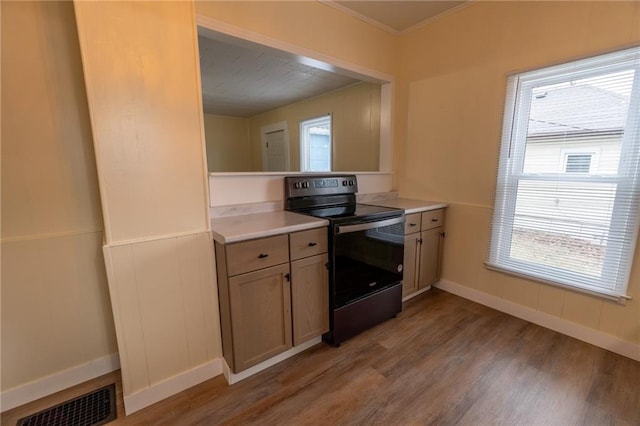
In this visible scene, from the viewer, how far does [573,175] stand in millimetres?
1935

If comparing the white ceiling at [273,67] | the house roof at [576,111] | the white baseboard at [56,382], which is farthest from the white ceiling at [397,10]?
the white baseboard at [56,382]

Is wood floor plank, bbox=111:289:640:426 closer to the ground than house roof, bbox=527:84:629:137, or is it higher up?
closer to the ground

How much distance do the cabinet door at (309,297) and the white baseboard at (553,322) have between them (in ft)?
4.94

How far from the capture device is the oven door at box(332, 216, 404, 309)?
1.88m

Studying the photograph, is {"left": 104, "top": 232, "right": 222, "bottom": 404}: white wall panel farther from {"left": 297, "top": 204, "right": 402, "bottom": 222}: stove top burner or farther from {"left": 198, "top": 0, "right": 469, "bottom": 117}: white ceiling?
{"left": 198, "top": 0, "right": 469, "bottom": 117}: white ceiling

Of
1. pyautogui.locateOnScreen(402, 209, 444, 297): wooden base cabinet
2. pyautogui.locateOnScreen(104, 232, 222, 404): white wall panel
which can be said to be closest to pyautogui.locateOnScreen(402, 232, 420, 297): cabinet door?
pyautogui.locateOnScreen(402, 209, 444, 297): wooden base cabinet

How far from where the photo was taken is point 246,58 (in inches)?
112

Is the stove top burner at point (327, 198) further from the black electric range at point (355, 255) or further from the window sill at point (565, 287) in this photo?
the window sill at point (565, 287)

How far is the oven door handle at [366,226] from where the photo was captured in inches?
72.0

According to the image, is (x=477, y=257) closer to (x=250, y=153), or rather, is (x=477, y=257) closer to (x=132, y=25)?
(x=132, y=25)

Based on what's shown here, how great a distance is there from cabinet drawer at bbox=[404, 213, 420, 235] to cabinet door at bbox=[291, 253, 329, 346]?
34.3 inches

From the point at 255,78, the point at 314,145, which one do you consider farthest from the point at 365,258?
the point at 314,145

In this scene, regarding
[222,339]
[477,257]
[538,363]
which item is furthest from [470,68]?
[222,339]

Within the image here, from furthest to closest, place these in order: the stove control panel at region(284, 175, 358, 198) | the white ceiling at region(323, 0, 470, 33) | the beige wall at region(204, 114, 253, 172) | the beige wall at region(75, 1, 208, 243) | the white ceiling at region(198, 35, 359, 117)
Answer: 1. the beige wall at region(204, 114, 253, 172)
2. the white ceiling at region(198, 35, 359, 117)
3. the white ceiling at region(323, 0, 470, 33)
4. the stove control panel at region(284, 175, 358, 198)
5. the beige wall at region(75, 1, 208, 243)
